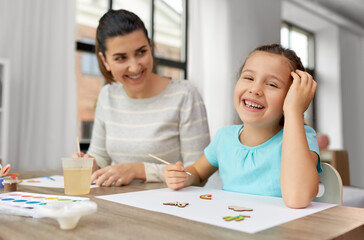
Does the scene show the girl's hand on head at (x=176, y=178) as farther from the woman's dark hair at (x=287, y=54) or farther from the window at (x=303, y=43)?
the window at (x=303, y=43)

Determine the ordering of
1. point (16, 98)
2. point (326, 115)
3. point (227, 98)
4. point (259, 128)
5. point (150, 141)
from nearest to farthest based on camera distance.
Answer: point (259, 128)
point (150, 141)
point (16, 98)
point (227, 98)
point (326, 115)

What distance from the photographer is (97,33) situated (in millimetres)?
1444

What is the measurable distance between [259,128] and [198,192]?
0.95ft

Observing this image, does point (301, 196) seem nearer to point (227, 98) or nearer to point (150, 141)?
point (150, 141)

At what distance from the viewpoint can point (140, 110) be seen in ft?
4.75

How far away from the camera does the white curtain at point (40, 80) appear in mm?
2721

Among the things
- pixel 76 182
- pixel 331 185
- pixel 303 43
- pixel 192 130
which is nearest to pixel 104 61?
pixel 192 130

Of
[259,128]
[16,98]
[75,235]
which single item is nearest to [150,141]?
[259,128]

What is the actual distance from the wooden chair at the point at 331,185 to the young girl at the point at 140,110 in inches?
20.8

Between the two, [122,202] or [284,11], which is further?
[284,11]

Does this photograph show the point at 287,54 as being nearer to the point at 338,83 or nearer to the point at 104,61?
the point at 104,61

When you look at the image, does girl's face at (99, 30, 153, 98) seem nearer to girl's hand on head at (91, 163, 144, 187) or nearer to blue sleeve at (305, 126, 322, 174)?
girl's hand on head at (91, 163, 144, 187)

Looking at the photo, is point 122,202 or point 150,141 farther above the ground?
point 150,141

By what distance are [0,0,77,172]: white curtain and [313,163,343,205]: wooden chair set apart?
238 cm
